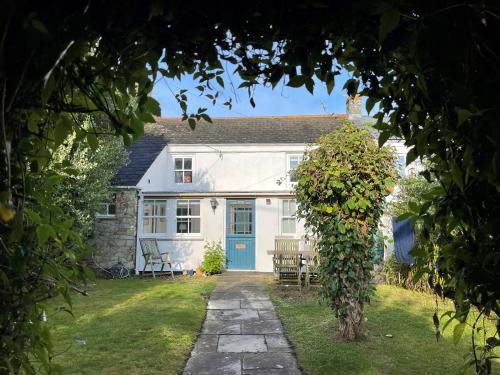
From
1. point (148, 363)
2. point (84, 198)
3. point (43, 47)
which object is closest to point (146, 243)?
point (84, 198)

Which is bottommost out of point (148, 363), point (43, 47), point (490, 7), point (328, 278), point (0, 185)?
point (148, 363)

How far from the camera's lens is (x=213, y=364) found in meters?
4.92

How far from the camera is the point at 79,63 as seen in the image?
1.55 meters

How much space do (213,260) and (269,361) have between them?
900 cm

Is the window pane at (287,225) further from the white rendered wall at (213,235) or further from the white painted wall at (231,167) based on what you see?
the white painted wall at (231,167)

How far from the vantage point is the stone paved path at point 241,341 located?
15.7ft

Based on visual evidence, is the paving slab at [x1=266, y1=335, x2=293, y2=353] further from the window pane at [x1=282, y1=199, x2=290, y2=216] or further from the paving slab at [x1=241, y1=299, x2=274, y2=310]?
the window pane at [x1=282, y1=199, x2=290, y2=216]

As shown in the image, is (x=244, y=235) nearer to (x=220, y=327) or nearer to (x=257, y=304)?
(x=257, y=304)

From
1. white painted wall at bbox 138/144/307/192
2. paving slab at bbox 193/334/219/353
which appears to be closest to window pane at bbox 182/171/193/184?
white painted wall at bbox 138/144/307/192

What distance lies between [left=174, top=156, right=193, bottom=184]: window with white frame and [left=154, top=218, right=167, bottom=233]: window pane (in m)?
1.83

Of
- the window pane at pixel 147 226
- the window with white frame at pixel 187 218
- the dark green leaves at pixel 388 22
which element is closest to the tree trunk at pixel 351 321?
the dark green leaves at pixel 388 22

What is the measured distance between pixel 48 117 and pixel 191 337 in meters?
5.09

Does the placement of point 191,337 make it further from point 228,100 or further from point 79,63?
point 79,63

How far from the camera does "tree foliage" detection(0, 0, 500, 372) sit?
4.20 ft
